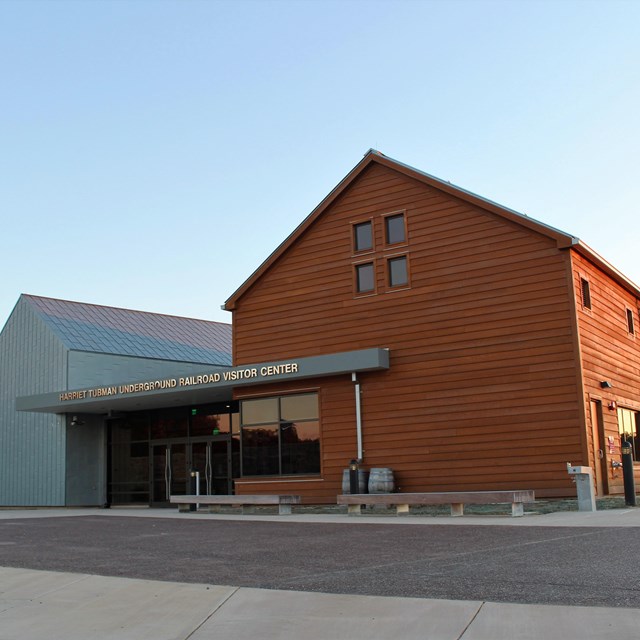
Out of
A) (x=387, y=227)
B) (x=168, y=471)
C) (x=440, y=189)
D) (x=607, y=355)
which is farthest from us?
(x=168, y=471)

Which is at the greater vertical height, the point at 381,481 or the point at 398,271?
the point at 398,271

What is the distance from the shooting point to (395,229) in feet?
74.5

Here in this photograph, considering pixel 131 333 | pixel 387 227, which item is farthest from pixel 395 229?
pixel 131 333

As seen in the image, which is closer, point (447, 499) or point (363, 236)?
point (447, 499)

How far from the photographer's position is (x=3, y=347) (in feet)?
111

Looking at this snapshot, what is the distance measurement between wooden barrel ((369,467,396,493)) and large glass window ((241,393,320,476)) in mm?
2125

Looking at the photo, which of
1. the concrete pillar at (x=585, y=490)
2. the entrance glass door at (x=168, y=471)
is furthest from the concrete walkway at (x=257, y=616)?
the entrance glass door at (x=168, y=471)

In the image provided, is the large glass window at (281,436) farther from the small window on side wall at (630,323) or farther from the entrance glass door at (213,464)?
the small window on side wall at (630,323)

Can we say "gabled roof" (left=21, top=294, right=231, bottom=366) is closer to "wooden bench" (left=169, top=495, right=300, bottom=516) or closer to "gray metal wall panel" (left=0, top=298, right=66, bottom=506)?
"gray metal wall panel" (left=0, top=298, right=66, bottom=506)

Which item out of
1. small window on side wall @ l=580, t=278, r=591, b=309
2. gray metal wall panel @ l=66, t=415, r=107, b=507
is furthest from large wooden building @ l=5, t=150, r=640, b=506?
gray metal wall panel @ l=66, t=415, r=107, b=507

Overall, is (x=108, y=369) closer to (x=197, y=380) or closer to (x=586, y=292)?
(x=197, y=380)

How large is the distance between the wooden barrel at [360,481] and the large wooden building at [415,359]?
32 centimetres

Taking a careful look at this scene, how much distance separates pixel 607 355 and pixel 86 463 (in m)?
18.6

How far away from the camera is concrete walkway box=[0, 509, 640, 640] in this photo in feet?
22.3
